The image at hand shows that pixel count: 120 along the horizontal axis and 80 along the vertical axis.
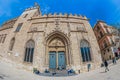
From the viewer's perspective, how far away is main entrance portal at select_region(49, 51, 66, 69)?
69.8 feet

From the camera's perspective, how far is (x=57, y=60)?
21.8m

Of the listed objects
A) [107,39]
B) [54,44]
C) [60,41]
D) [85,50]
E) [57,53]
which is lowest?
[57,53]

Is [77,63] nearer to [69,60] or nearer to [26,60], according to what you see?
[69,60]

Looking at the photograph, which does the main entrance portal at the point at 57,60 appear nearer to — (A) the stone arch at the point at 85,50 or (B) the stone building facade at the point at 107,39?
(A) the stone arch at the point at 85,50

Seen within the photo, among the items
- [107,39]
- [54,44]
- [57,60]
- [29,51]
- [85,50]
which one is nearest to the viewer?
[29,51]

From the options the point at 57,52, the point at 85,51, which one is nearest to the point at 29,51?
the point at 57,52

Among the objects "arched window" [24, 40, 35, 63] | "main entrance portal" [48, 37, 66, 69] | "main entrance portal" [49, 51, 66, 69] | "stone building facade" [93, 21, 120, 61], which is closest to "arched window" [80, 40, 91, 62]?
"main entrance portal" [48, 37, 66, 69]

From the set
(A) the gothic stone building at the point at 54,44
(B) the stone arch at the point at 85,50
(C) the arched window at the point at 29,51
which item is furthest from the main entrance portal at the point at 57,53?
→ (B) the stone arch at the point at 85,50

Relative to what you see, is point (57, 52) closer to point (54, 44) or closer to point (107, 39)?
point (54, 44)

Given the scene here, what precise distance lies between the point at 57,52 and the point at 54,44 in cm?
142

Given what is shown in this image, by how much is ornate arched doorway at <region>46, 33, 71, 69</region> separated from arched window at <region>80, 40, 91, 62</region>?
2.23 m

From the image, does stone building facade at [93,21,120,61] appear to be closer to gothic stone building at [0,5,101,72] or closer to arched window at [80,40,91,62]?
gothic stone building at [0,5,101,72]

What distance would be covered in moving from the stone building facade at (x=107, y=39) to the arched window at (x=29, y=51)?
58.4 ft

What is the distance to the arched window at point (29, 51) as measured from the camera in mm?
21013
